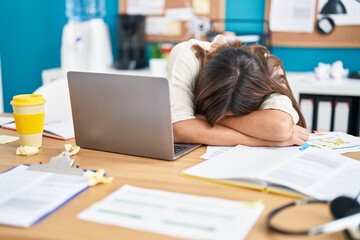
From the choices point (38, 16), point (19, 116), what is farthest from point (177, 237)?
point (38, 16)

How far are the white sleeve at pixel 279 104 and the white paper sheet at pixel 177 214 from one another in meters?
0.55

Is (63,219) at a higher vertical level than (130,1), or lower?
lower

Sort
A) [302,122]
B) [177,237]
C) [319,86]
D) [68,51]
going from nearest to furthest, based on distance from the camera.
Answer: [177,237], [302,122], [319,86], [68,51]

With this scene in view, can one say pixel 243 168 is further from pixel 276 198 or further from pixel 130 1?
pixel 130 1

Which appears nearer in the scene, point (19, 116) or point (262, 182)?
point (262, 182)

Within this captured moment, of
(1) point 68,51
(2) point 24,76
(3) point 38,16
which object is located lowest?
(2) point 24,76

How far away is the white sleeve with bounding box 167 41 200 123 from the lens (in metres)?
1.51

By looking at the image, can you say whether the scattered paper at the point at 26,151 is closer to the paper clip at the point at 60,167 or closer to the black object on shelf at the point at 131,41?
the paper clip at the point at 60,167

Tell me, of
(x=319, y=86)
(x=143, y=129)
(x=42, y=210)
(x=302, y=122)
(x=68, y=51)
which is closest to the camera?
(x=42, y=210)

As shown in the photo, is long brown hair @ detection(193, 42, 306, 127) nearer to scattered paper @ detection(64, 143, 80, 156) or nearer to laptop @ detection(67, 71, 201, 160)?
laptop @ detection(67, 71, 201, 160)

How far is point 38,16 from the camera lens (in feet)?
11.0

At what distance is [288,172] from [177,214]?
32 cm

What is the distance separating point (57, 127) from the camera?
5.26 feet

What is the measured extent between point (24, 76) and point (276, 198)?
9.52 ft
